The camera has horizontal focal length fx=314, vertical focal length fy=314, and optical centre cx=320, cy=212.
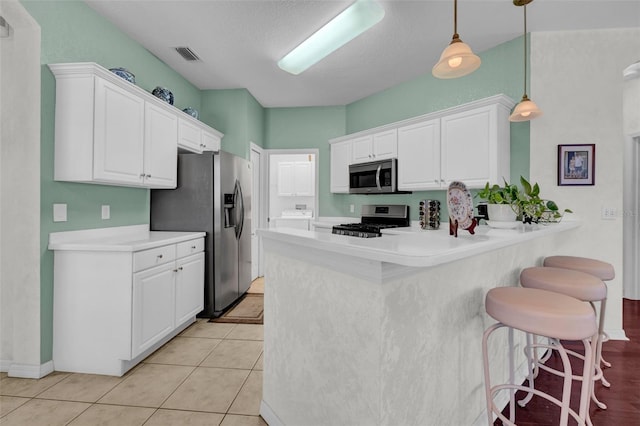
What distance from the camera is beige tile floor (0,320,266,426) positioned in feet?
5.68

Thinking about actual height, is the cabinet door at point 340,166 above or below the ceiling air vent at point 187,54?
below

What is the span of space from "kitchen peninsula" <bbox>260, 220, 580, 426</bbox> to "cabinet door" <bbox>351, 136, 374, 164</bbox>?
2552mm

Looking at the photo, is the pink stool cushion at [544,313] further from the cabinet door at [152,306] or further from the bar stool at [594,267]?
the cabinet door at [152,306]

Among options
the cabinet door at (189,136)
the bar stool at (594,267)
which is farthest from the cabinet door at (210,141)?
the bar stool at (594,267)

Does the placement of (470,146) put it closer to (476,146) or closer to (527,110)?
(476,146)

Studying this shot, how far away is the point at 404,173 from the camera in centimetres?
362

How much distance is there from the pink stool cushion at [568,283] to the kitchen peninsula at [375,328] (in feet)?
0.87

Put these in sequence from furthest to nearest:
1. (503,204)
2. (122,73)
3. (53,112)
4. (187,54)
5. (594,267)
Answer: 1. (187,54)
2. (122,73)
3. (53,112)
4. (594,267)
5. (503,204)

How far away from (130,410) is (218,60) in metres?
3.23

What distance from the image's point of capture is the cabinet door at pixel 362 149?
4.07 meters

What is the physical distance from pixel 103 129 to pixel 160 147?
2.27 ft

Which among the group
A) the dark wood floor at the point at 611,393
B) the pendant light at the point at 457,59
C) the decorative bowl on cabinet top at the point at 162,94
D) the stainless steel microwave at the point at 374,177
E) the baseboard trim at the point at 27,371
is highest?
the decorative bowl on cabinet top at the point at 162,94

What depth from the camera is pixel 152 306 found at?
2408mm

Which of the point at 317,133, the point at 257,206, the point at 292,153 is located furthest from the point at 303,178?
the point at 257,206
